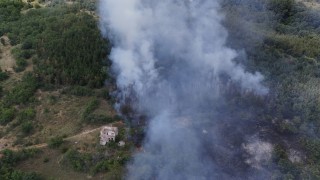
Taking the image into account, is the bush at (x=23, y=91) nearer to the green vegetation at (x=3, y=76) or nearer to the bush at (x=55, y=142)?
the green vegetation at (x=3, y=76)

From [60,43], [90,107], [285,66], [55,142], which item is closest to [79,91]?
[90,107]

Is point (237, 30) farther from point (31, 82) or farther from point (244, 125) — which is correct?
point (31, 82)

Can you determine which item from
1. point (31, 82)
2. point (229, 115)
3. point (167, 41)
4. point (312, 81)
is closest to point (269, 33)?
point (312, 81)

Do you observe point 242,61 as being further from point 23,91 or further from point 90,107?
point 23,91

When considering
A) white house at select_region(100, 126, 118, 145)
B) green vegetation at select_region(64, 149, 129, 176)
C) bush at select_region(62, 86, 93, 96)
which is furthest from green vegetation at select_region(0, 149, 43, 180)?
bush at select_region(62, 86, 93, 96)

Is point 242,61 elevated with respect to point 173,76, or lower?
elevated

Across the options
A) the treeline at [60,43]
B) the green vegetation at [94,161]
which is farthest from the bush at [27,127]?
the treeline at [60,43]

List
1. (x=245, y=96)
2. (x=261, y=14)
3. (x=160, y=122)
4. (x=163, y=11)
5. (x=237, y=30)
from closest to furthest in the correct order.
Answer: (x=160, y=122) < (x=245, y=96) < (x=163, y=11) < (x=237, y=30) < (x=261, y=14)
